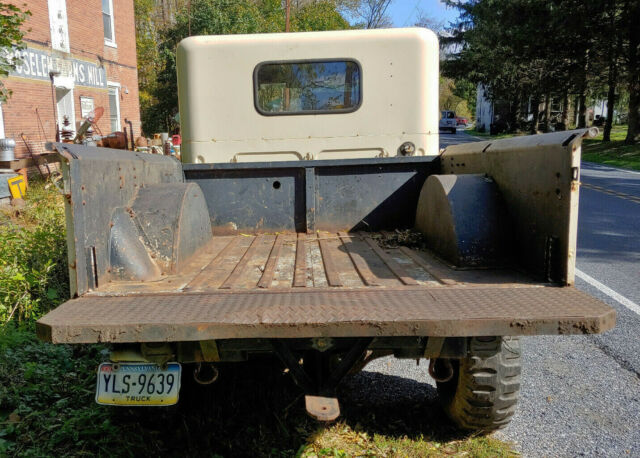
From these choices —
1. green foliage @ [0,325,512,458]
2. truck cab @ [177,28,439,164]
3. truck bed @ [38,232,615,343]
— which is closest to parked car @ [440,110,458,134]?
truck cab @ [177,28,439,164]

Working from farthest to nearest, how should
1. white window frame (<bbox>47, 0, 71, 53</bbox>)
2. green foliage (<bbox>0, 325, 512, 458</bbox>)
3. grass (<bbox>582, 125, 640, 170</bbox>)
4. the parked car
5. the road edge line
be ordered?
1. the parked car
2. grass (<bbox>582, 125, 640, 170</bbox>)
3. white window frame (<bbox>47, 0, 71, 53</bbox>)
4. the road edge line
5. green foliage (<bbox>0, 325, 512, 458</bbox>)

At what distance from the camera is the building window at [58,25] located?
14.0 m

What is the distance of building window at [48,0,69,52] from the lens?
14008mm

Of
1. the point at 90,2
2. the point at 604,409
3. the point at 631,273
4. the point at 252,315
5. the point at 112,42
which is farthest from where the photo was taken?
the point at 112,42

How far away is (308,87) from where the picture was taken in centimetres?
460

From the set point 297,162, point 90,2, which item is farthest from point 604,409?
point 90,2

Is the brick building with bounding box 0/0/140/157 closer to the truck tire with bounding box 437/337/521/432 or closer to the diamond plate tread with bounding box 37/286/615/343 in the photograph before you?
the diamond plate tread with bounding box 37/286/615/343

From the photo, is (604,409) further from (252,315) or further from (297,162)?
(297,162)

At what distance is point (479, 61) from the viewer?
35750 mm

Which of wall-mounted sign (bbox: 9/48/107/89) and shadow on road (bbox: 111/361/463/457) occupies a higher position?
wall-mounted sign (bbox: 9/48/107/89)

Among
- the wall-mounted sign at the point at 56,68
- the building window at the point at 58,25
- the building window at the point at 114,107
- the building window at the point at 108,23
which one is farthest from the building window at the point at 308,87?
the building window at the point at 114,107

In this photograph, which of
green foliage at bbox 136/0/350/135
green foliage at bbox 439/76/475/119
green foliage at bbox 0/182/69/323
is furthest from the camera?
green foliage at bbox 439/76/475/119

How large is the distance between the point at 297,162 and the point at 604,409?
8.94 ft

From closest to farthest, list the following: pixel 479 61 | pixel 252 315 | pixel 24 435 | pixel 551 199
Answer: pixel 252 315 < pixel 551 199 < pixel 24 435 < pixel 479 61
